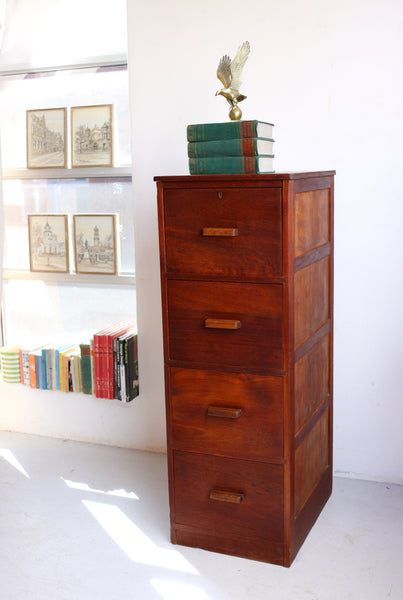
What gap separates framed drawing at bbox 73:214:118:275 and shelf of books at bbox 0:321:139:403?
276 millimetres

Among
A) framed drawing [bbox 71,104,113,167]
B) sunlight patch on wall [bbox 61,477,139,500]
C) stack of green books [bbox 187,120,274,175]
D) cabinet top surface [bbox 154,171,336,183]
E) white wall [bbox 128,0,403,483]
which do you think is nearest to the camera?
cabinet top surface [bbox 154,171,336,183]

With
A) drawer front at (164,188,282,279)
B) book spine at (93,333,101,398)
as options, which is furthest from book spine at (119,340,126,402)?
drawer front at (164,188,282,279)

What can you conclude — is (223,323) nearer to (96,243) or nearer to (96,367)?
(96,367)

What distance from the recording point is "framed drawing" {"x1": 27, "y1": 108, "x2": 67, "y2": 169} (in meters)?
Answer: 3.07

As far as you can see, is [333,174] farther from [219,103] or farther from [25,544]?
[25,544]

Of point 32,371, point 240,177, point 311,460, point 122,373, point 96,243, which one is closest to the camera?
point 240,177

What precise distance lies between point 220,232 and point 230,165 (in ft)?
Result: 0.70

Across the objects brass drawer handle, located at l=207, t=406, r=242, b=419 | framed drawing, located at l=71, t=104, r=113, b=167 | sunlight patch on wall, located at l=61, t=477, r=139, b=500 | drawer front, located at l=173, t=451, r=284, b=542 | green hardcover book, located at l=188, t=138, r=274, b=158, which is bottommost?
sunlight patch on wall, located at l=61, t=477, r=139, b=500

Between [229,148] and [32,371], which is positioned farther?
[32,371]

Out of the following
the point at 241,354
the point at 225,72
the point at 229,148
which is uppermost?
the point at 225,72

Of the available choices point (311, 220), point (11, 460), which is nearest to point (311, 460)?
point (311, 220)

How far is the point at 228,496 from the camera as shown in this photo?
7.06ft

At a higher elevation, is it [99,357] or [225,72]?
[225,72]

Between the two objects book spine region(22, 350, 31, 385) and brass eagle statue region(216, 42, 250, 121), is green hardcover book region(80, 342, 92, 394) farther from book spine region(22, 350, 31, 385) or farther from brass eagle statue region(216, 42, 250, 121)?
brass eagle statue region(216, 42, 250, 121)
